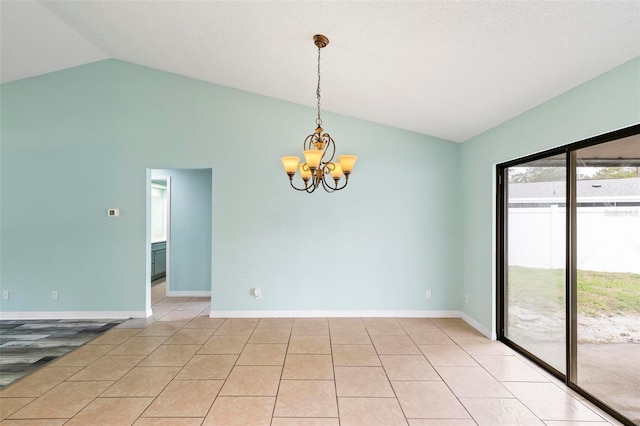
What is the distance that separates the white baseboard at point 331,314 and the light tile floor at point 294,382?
0.43 metres

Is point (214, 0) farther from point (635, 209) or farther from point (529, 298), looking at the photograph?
point (529, 298)

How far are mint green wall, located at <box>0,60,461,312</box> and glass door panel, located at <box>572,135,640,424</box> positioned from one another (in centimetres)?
195

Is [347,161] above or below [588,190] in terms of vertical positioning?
above

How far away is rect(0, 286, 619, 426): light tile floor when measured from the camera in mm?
2271

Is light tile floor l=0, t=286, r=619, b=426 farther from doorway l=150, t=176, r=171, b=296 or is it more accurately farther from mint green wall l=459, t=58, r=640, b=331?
doorway l=150, t=176, r=171, b=296

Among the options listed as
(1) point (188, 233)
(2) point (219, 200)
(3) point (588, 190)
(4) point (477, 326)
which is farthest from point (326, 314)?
(3) point (588, 190)

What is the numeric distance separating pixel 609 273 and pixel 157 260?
736cm

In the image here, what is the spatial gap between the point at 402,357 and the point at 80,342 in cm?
356

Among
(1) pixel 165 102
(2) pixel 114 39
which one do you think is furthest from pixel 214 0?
(1) pixel 165 102

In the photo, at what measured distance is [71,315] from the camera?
174 inches

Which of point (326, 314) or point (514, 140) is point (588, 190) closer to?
point (514, 140)

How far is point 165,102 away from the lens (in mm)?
4449

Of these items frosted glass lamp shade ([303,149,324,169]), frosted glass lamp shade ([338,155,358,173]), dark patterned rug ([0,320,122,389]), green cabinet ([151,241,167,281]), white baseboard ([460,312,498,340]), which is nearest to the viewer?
frosted glass lamp shade ([303,149,324,169])

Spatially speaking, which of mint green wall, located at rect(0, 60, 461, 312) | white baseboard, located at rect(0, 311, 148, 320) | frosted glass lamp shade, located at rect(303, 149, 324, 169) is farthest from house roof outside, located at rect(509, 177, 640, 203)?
white baseboard, located at rect(0, 311, 148, 320)
